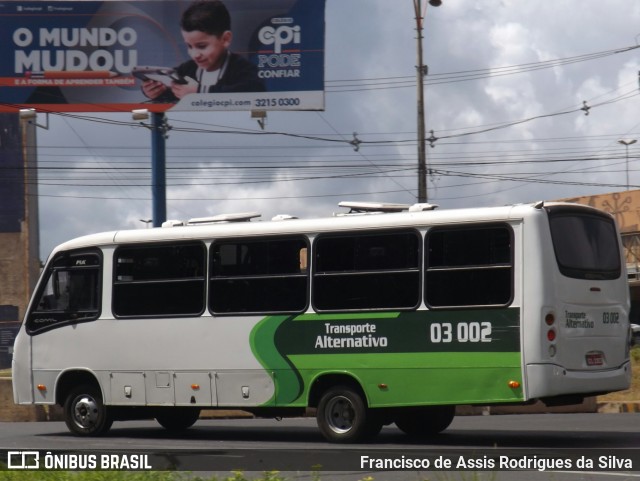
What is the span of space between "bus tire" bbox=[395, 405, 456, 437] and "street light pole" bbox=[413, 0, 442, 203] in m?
15.0

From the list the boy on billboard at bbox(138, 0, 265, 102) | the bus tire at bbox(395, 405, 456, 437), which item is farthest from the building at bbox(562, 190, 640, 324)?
the bus tire at bbox(395, 405, 456, 437)

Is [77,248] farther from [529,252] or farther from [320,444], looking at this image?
[529,252]

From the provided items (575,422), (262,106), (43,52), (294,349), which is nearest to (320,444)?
(294,349)

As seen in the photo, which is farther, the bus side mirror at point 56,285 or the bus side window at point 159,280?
the bus side mirror at point 56,285

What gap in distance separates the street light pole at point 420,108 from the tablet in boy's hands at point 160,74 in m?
9.24

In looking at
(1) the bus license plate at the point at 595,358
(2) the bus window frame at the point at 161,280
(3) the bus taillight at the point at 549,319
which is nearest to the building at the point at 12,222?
(2) the bus window frame at the point at 161,280

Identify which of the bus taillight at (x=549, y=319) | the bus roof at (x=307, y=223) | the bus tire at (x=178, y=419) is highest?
the bus roof at (x=307, y=223)

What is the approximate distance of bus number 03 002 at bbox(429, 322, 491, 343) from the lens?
46.5ft

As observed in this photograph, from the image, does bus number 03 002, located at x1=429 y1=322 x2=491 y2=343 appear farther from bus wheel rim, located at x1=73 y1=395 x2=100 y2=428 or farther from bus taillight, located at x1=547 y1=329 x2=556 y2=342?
bus wheel rim, located at x1=73 y1=395 x2=100 y2=428

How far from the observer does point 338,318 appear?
15242mm

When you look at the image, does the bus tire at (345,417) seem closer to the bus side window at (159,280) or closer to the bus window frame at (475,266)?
the bus window frame at (475,266)

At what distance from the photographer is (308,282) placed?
15.5 meters

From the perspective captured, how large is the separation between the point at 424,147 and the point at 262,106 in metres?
8.38

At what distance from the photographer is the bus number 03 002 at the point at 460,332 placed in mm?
14188
